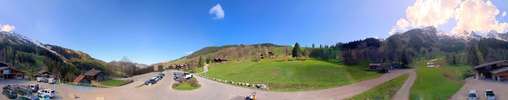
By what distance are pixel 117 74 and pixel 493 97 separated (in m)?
11.5

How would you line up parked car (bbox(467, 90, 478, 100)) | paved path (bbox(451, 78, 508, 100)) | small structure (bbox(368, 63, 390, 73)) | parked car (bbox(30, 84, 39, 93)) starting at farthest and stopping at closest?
small structure (bbox(368, 63, 390, 73)), parked car (bbox(467, 90, 478, 100)), paved path (bbox(451, 78, 508, 100)), parked car (bbox(30, 84, 39, 93))

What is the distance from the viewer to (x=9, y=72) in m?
12.7

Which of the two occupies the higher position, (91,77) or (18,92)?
(91,77)

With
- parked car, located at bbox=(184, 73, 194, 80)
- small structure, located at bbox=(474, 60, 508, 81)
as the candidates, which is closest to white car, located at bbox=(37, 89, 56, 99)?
parked car, located at bbox=(184, 73, 194, 80)

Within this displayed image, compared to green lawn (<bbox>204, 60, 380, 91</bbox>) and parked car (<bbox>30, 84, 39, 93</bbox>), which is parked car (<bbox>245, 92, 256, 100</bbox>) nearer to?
green lawn (<bbox>204, 60, 380, 91</bbox>)

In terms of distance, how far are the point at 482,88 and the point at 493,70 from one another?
0.87 metres

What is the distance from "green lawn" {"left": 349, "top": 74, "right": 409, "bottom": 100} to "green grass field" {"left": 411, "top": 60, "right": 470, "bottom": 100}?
0.52m

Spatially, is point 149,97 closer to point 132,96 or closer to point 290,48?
point 132,96

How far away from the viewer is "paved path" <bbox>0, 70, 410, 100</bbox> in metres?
13.3

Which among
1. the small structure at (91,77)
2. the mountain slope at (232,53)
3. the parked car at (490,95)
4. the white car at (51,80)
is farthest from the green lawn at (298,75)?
the white car at (51,80)

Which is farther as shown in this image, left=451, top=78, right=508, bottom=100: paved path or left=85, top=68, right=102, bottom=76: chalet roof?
left=451, top=78, right=508, bottom=100: paved path

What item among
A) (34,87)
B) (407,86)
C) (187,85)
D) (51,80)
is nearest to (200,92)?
(187,85)

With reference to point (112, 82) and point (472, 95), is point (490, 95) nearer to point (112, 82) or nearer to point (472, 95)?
point (472, 95)

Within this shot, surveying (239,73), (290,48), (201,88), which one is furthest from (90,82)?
(290,48)
